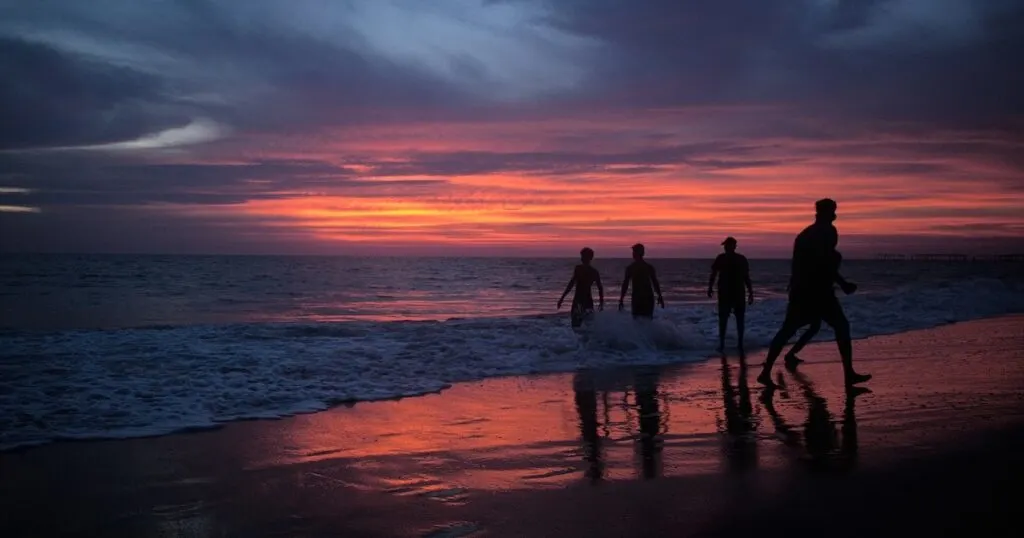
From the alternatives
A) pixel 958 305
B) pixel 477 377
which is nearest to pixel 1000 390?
pixel 477 377

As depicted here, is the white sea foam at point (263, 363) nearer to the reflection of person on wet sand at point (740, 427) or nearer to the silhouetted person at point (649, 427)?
the silhouetted person at point (649, 427)

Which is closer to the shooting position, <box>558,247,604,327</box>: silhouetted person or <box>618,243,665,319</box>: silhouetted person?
<box>618,243,665,319</box>: silhouetted person

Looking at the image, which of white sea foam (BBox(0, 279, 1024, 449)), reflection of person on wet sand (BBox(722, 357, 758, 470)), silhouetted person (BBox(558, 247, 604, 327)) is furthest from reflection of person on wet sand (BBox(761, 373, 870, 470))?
silhouetted person (BBox(558, 247, 604, 327))

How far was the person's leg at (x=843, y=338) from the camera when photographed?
888 centimetres

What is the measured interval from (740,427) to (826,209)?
151 inches

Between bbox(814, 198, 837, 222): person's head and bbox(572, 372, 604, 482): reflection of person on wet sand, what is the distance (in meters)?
3.56

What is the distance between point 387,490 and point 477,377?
241 inches

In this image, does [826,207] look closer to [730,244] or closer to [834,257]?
[834,257]

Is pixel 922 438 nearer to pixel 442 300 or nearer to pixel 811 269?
pixel 811 269

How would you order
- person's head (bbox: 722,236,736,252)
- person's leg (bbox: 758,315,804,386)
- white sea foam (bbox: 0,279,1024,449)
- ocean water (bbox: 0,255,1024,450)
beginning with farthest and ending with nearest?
person's head (bbox: 722,236,736,252) < person's leg (bbox: 758,315,804,386) < ocean water (bbox: 0,255,1024,450) < white sea foam (bbox: 0,279,1024,449)

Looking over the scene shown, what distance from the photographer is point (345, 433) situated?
7.09 m

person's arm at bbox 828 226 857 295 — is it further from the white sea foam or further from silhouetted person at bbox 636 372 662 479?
the white sea foam

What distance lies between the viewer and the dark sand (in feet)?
14.1

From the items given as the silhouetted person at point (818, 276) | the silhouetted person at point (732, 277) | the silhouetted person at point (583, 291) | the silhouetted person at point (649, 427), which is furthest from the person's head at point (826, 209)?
the silhouetted person at point (583, 291)
